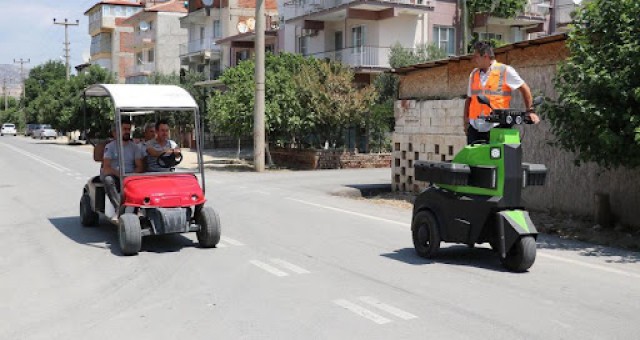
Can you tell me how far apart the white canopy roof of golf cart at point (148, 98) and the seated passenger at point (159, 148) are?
23.0 inches

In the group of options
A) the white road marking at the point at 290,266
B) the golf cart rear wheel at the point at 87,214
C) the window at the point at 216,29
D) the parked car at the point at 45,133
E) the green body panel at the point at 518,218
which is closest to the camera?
the green body panel at the point at 518,218

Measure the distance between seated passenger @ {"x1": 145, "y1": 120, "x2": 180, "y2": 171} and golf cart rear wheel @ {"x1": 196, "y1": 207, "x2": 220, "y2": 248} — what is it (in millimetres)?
1128

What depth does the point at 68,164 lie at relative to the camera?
30141mm

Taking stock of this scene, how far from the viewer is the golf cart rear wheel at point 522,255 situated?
8039 mm

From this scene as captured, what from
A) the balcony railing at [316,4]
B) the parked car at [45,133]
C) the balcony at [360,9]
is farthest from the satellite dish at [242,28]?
the parked car at [45,133]

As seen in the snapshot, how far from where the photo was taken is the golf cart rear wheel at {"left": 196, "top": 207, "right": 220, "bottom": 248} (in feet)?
32.5

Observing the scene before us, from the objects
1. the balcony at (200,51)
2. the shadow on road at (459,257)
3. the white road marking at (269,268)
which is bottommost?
the white road marking at (269,268)

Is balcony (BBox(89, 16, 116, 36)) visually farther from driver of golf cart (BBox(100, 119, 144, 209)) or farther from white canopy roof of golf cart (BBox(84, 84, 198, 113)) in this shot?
white canopy roof of golf cart (BBox(84, 84, 198, 113))

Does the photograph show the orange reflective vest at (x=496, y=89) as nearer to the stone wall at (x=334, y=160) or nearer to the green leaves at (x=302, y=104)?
the green leaves at (x=302, y=104)

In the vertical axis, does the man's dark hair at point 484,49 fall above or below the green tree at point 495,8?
below

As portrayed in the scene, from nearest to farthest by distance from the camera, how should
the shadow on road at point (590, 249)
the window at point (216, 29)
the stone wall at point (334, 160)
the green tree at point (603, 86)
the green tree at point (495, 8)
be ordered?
the shadow on road at point (590, 249) < the green tree at point (603, 86) < the stone wall at point (334, 160) < the green tree at point (495, 8) < the window at point (216, 29)

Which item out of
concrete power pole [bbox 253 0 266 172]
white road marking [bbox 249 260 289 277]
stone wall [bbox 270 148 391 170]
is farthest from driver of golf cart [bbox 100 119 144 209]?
stone wall [bbox 270 148 391 170]

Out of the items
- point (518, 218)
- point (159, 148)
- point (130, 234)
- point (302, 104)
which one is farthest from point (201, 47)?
point (518, 218)

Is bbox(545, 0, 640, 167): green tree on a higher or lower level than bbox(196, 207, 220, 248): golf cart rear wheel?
higher
